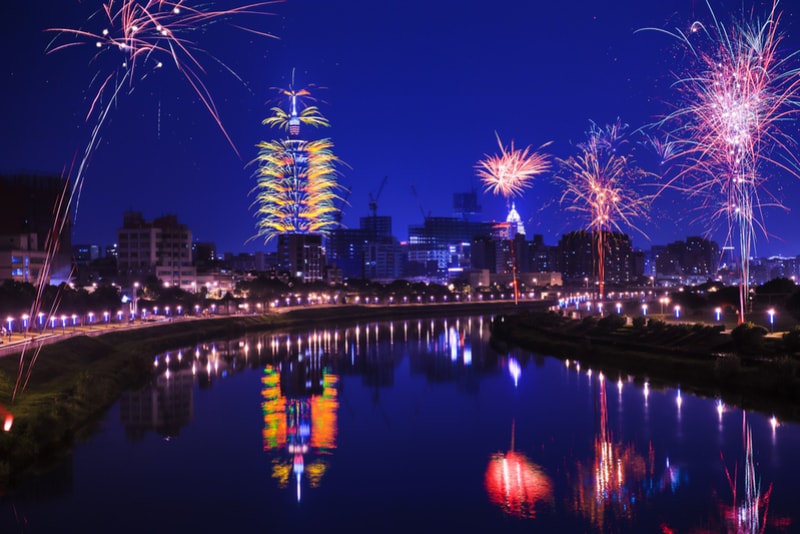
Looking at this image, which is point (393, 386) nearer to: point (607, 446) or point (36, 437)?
point (607, 446)

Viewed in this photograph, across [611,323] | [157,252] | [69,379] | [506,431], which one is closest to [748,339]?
[506,431]

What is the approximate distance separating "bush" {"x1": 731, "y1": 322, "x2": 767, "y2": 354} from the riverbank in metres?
27.3

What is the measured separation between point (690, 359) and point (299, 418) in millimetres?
19230

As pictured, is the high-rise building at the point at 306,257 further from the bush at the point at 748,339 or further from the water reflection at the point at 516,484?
the water reflection at the point at 516,484

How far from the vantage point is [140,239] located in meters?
117

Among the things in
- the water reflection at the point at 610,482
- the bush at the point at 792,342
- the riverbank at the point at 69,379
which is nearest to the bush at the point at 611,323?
the bush at the point at 792,342

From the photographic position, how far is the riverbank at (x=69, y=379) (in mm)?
22719

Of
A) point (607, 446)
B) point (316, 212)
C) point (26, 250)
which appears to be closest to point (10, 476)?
point (607, 446)

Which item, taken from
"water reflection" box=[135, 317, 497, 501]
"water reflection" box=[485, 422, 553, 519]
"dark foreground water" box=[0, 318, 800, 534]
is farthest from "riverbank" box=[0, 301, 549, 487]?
"water reflection" box=[485, 422, 553, 519]

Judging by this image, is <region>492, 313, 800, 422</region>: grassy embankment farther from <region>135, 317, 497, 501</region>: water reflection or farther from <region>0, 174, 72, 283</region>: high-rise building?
<region>0, 174, 72, 283</region>: high-rise building

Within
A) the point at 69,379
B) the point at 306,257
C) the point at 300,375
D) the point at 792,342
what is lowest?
the point at 300,375

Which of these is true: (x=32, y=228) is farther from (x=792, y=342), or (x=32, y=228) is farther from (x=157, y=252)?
(x=792, y=342)

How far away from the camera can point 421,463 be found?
23.4 m

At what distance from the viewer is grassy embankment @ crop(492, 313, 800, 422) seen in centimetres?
3030
